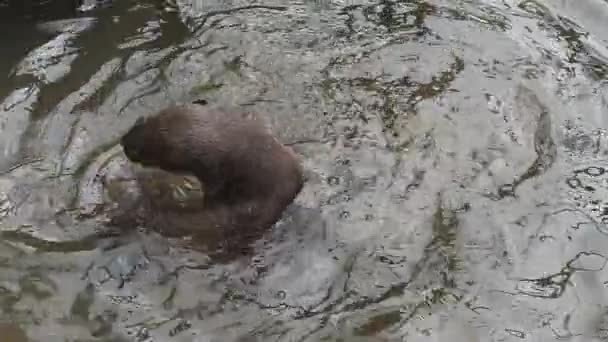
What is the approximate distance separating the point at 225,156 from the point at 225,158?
11 millimetres

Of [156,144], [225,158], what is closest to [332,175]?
[225,158]

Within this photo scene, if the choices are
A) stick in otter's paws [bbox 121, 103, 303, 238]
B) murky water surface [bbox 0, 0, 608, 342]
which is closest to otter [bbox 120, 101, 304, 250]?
stick in otter's paws [bbox 121, 103, 303, 238]

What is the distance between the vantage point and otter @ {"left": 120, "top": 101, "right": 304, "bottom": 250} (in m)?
4.34

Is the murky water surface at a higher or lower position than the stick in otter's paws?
lower

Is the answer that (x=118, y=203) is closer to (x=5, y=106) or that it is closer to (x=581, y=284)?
(x=5, y=106)

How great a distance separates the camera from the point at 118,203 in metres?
4.79

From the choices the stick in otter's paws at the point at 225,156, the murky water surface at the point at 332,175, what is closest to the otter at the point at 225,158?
the stick in otter's paws at the point at 225,156

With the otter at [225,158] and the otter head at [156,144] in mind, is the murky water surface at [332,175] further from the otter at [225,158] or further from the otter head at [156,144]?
the otter head at [156,144]

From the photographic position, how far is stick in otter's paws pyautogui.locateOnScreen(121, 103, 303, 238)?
434cm

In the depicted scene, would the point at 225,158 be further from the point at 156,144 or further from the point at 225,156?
the point at 156,144

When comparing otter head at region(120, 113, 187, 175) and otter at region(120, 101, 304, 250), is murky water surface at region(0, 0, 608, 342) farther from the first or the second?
otter head at region(120, 113, 187, 175)

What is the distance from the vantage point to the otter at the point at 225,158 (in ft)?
14.2

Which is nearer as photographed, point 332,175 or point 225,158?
point 225,158

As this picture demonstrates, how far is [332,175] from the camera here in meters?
5.04
